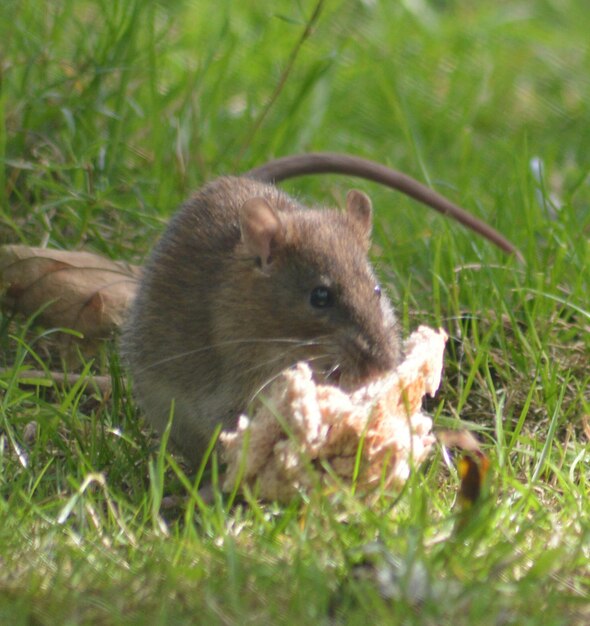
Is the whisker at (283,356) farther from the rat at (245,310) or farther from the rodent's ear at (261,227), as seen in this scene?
the rodent's ear at (261,227)

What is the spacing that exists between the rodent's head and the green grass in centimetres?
43

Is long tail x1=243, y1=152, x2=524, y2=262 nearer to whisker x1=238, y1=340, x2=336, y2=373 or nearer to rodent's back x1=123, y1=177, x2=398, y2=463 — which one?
rodent's back x1=123, y1=177, x2=398, y2=463

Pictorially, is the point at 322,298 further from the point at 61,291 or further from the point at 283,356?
the point at 61,291

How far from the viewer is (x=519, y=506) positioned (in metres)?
3.23

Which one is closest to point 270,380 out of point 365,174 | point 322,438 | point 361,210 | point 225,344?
point 225,344

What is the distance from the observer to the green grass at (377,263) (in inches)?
107

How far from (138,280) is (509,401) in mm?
1394

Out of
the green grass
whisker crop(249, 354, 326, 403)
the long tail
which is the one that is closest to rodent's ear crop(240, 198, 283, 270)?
whisker crop(249, 354, 326, 403)

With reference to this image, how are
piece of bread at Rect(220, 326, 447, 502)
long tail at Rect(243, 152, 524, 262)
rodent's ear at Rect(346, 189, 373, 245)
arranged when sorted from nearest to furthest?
piece of bread at Rect(220, 326, 447, 502)
rodent's ear at Rect(346, 189, 373, 245)
long tail at Rect(243, 152, 524, 262)

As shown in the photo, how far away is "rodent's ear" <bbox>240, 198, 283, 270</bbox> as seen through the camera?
382cm

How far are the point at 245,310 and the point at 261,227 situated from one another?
0.27 m

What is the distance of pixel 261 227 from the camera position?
3828 millimetres

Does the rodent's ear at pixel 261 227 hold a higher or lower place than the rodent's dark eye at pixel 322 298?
higher

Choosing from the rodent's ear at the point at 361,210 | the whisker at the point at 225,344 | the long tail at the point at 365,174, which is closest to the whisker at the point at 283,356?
the whisker at the point at 225,344
